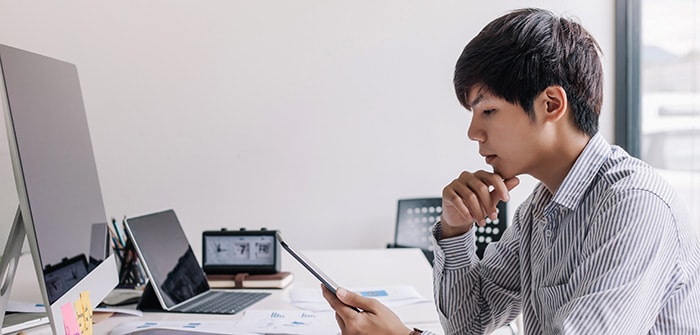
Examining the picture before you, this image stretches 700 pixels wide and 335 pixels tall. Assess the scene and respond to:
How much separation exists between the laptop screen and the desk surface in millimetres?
83

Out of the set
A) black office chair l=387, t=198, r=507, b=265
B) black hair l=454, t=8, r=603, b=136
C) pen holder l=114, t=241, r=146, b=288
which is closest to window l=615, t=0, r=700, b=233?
black office chair l=387, t=198, r=507, b=265

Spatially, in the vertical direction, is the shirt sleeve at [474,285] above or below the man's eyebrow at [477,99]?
below

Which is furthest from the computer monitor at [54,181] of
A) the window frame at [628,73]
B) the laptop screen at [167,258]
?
the window frame at [628,73]

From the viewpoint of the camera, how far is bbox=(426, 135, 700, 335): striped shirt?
945mm

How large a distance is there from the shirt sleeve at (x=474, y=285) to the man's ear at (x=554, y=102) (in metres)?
0.32

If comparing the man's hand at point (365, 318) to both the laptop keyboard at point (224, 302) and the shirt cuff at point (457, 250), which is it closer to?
the shirt cuff at point (457, 250)

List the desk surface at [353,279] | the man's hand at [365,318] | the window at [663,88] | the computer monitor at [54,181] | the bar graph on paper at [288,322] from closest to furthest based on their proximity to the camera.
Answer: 1. the computer monitor at [54,181]
2. the man's hand at [365,318]
3. the bar graph on paper at [288,322]
4. the desk surface at [353,279]
5. the window at [663,88]

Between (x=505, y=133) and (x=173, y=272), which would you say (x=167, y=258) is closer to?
(x=173, y=272)

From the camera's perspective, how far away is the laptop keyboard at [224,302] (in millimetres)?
1536

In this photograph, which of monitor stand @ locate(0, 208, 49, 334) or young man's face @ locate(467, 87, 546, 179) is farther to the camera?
young man's face @ locate(467, 87, 546, 179)

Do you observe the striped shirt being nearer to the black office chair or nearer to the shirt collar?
the shirt collar

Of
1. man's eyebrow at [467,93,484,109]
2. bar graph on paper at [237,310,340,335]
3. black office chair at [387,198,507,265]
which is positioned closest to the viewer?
man's eyebrow at [467,93,484,109]

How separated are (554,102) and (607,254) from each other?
273mm

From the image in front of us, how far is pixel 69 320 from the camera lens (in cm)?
103
